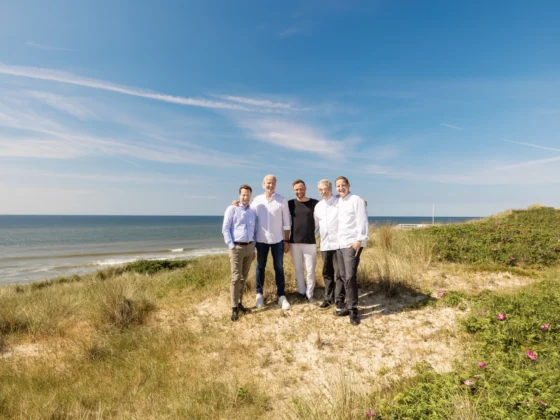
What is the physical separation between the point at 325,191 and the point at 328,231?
72 cm

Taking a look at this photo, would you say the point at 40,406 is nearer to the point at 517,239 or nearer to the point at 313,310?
the point at 313,310

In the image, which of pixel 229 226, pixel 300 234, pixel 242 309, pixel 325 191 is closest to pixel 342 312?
pixel 300 234

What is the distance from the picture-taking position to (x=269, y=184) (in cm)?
555

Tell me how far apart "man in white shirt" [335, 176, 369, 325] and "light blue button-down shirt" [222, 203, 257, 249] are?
5.31 ft

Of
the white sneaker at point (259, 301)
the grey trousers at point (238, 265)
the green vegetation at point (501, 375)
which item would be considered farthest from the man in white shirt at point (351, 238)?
the white sneaker at point (259, 301)

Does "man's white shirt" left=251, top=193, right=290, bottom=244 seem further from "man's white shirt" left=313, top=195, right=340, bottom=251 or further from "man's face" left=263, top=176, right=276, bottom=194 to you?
"man's white shirt" left=313, top=195, right=340, bottom=251

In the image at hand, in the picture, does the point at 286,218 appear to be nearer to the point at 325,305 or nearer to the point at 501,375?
the point at 325,305

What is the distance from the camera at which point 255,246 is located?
18.6ft

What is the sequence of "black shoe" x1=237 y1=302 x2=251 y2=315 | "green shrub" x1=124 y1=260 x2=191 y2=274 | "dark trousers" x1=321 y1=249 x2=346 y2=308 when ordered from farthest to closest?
"green shrub" x1=124 y1=260 x2=191 y2=274 < "black shoe" x1=237 y1=302 x2=251 y2=315 < "dark trousers" x1=321 y1=249 x2=346 y2=308

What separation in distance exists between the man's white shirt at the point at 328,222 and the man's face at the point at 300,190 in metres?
0.41

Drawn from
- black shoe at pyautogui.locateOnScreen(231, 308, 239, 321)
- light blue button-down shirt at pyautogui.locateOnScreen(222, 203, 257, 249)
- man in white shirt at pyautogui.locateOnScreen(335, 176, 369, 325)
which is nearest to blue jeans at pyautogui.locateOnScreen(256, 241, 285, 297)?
light blue button-down shirt at pyautogui.locateOnScreen(222, 203, 257, 249)

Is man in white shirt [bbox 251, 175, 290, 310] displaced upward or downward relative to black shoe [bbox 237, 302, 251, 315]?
upward

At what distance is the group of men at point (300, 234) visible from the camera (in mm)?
4988

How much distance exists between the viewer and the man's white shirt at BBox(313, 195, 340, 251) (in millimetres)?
5234
